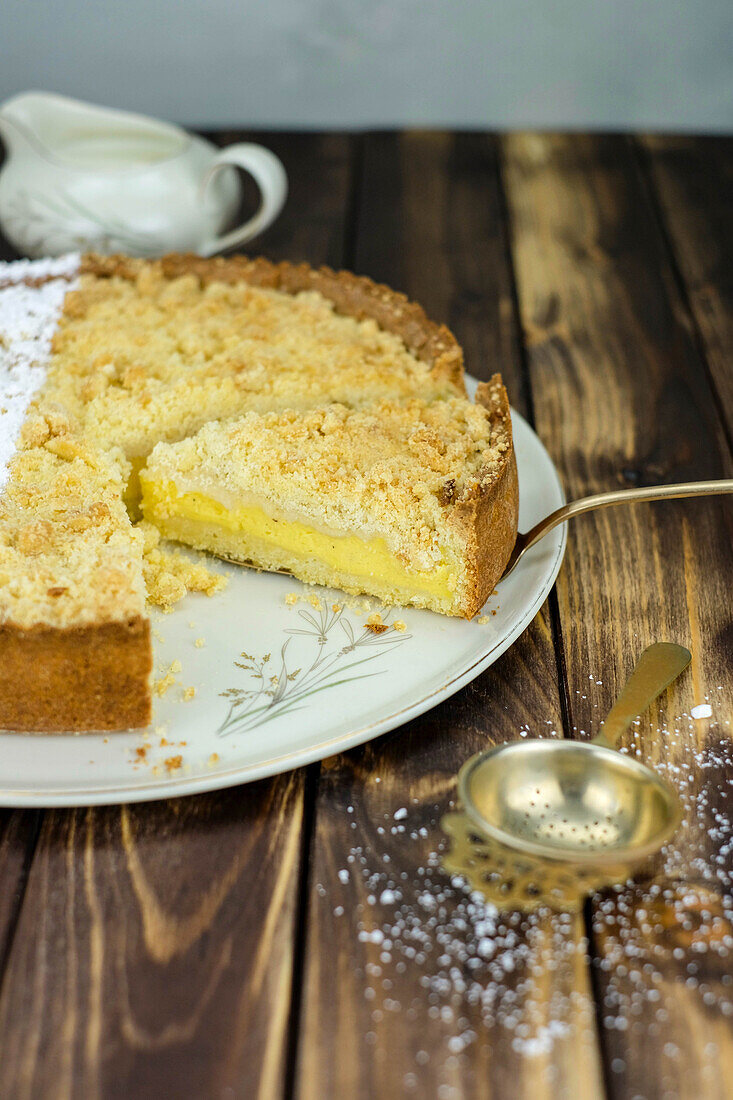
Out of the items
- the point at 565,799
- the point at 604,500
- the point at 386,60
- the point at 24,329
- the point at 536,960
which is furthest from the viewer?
the point at 386,60

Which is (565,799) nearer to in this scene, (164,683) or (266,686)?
(266,686)

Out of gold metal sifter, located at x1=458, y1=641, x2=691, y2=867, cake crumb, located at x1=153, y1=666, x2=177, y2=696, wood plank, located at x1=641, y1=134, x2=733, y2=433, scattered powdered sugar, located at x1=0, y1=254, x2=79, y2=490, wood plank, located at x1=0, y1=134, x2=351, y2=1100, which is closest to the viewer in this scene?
wood plank, located at x1=0, y1=134, x2=351, y2=1100

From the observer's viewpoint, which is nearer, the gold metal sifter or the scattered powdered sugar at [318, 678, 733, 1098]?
the scattered powdered sugar at [318, 678, 733, 1098]

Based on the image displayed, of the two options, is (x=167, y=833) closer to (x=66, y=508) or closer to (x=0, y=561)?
(x=0, y=561)

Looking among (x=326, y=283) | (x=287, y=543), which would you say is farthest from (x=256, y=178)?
(x=287, y=543)

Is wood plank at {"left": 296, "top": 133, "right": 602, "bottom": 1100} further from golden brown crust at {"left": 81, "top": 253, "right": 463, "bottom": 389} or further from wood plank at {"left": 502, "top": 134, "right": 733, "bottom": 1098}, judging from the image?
golden brown crust at {"left": 81, "top": 253, "right": 463, "bottom": 389}

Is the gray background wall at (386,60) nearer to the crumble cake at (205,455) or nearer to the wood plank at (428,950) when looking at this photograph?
the crumble cake at (205,455)

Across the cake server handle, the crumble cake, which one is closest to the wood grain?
the crumble cake
